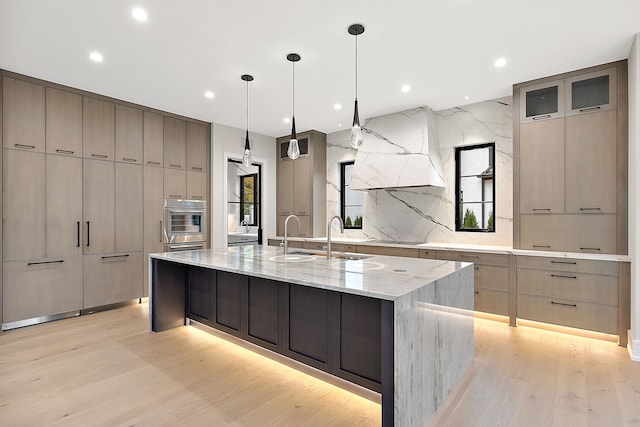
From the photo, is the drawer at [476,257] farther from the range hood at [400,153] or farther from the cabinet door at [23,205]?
the cabinet door at [23,205]

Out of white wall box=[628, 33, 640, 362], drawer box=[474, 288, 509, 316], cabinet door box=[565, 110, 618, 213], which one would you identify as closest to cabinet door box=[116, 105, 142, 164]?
drawer box=[474, 288, 509, 316]

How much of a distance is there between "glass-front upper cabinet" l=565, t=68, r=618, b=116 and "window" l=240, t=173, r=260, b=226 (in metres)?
4.73

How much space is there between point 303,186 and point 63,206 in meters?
3.47

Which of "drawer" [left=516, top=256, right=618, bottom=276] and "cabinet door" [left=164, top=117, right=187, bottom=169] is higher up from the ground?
"cabinet door" [left=164, top=117, right=187, bottom=169]

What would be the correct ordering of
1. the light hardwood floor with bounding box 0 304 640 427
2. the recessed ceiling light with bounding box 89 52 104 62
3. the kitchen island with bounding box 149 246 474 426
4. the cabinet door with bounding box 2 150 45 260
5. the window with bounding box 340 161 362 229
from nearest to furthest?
1. the kitchen island with bounding box 149 246 474 426
2. the light hardwood floor with bounding box 0 304 640 427
3. the recessed ceiling light with bounding box 89 52 104 62
4. the cabinet door with bounding box 2 150 45 260
5. the window with bounding box 340 161 362 229

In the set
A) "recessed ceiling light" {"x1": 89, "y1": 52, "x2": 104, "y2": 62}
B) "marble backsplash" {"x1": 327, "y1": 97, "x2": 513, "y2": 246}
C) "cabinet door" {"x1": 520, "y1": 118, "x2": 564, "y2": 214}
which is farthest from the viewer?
"marble backsplash" {"x1": 327, "y1": 97, "x2": 513, "y2": 246}

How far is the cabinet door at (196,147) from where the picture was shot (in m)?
5.06

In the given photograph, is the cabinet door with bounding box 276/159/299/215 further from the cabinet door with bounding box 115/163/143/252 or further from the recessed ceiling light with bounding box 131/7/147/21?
the recessed ceiling light with bounding box 131/7/147/21

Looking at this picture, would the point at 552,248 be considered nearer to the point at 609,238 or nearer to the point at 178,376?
the point at 609,238

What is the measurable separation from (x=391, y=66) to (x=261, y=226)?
378cm

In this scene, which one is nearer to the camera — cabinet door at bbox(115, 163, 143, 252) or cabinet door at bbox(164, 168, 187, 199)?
cabinet door at bbox(115, 163, 143, 252)

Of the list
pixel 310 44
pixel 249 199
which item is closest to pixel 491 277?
pixel 310 44

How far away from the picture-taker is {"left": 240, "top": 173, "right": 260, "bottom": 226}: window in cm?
598

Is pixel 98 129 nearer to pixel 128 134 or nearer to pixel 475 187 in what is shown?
pixel 128 134
